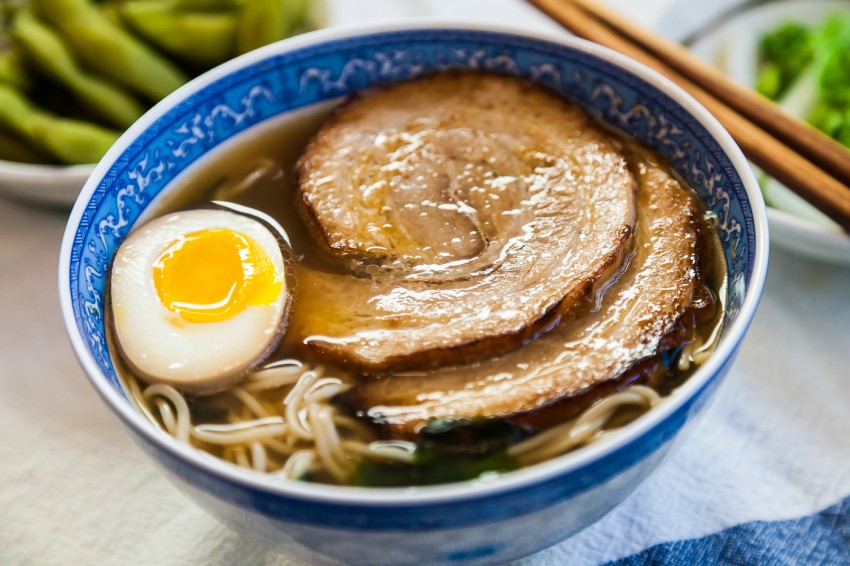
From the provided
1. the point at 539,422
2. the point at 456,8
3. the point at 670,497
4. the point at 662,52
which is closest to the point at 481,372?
the point at 539,422

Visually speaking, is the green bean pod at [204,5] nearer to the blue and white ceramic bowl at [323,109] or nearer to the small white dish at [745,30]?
the blue and white ceramic bowl at [323,109]

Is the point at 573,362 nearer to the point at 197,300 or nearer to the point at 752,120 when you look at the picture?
the point at 197,300

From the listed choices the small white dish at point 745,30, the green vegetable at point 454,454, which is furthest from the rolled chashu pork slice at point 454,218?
the small white dish at point 745,30

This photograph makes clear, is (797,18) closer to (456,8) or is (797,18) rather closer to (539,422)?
(456,8)

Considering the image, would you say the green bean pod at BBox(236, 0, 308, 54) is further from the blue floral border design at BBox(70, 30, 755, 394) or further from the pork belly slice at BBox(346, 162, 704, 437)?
the pork belly slice at BBox(346, 162, 704, 437)

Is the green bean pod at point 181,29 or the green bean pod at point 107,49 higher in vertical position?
the green bean pod at point 181,29

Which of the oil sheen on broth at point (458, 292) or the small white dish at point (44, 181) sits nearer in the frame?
the oil sheen on broth at point (458, 292)
